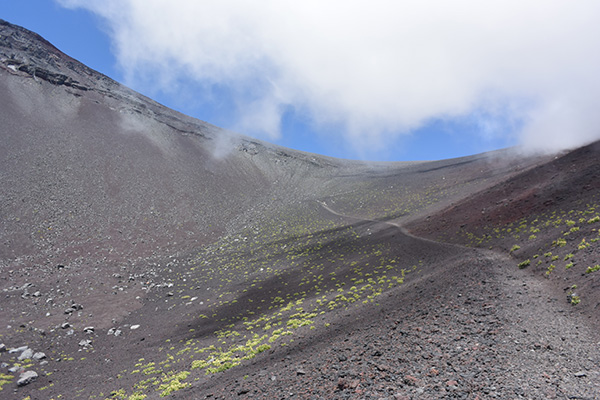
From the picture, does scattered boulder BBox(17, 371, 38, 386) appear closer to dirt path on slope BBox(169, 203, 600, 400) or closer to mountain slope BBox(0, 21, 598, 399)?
mountain slope BBox(0, 21, 598, 399)

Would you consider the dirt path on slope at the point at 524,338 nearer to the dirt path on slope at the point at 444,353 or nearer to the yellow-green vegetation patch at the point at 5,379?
the dirt path on slope at the point at 444,353

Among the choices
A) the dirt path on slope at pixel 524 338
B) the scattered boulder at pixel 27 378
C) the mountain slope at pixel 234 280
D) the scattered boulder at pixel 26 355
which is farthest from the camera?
the scattered boulder at pixel 26 355

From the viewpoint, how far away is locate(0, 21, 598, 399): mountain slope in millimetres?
8406

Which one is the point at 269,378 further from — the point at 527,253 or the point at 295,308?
the point at 527,253

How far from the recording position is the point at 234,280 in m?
27.2

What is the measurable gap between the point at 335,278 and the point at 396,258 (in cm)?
478

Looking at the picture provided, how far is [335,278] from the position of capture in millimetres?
23328

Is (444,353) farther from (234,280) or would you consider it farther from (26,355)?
(234,280)

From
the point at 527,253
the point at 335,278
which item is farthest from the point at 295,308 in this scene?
the point at 527,253

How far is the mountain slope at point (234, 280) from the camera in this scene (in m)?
8.41

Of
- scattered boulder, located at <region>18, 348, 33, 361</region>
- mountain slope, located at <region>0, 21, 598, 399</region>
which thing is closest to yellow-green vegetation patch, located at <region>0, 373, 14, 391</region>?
mountain slope, located at <region>0, 21, 598, 399</region>

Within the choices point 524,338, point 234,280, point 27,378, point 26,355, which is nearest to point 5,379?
point 27,378

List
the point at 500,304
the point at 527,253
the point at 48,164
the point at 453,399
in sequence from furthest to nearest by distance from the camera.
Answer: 1. the point at 48,164
2. the point at 527,253
3. the point at 500,304
4. the point at 453,399

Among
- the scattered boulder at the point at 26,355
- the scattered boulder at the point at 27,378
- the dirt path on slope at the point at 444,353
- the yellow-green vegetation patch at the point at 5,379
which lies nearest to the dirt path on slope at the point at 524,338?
the dirt path on slope at the point at 444,353
